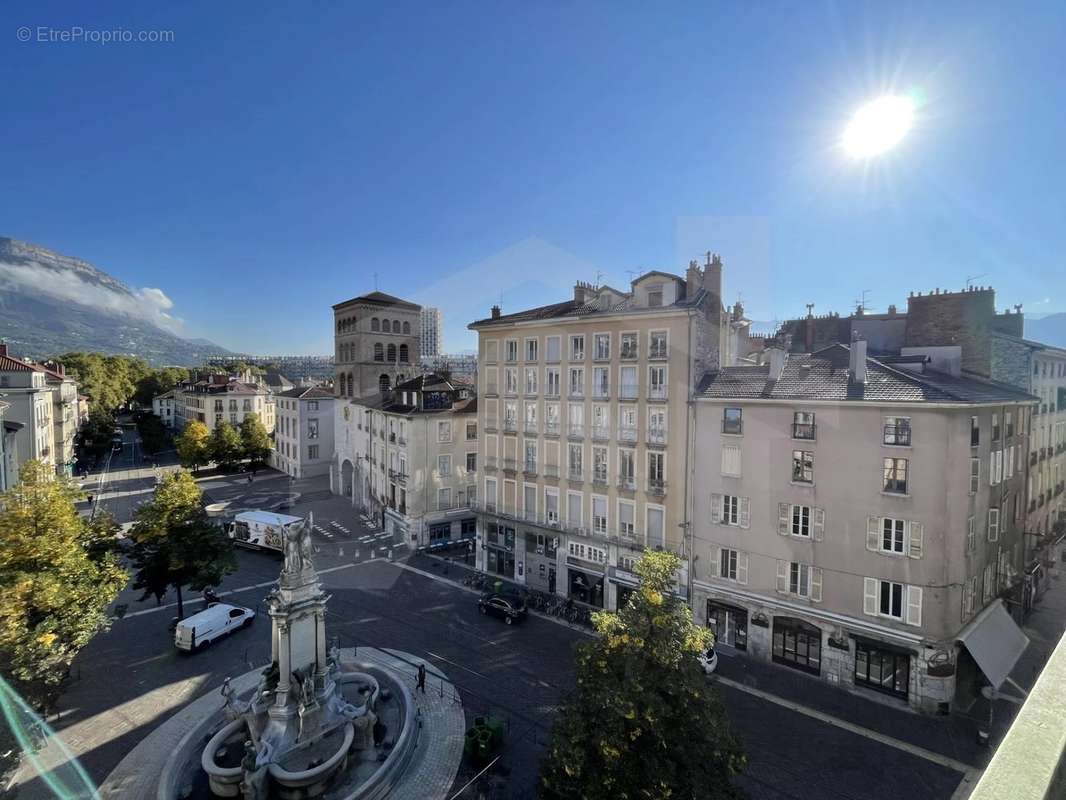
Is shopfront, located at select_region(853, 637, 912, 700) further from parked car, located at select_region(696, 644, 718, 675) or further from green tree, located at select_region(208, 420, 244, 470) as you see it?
green tree, located at select_region(208, 420, 244, 470)

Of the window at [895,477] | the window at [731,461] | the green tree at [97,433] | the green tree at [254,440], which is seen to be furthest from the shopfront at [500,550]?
the green tree at [97,433]

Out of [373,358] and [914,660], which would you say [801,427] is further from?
[373,358]

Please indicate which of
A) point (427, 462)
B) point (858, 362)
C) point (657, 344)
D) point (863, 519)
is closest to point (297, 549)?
point (657, 344)

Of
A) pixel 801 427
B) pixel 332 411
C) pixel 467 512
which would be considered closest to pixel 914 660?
pixel 801 427

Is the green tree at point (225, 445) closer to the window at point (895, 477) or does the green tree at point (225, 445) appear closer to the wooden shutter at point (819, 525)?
the wooden shutter at point (819, 525)

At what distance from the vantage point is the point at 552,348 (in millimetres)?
33750

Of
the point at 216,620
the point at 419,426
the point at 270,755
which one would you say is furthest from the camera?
the point at 419,426

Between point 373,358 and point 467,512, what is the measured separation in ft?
81.8

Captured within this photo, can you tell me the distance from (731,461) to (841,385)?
6154 mm

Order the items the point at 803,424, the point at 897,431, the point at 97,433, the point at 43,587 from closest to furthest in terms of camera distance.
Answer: the point at 43,587
the point at 897,431
the point at 803,424
the point at 97,433

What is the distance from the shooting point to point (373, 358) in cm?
6078

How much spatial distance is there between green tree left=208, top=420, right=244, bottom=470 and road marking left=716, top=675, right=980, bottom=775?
2651 inches

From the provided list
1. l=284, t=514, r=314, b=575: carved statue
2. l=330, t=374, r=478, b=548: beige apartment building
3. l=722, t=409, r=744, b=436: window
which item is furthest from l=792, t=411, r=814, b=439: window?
l=330, t=374, r=478, b=548: beige apartment building

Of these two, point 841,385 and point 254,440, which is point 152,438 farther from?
point 841,385
